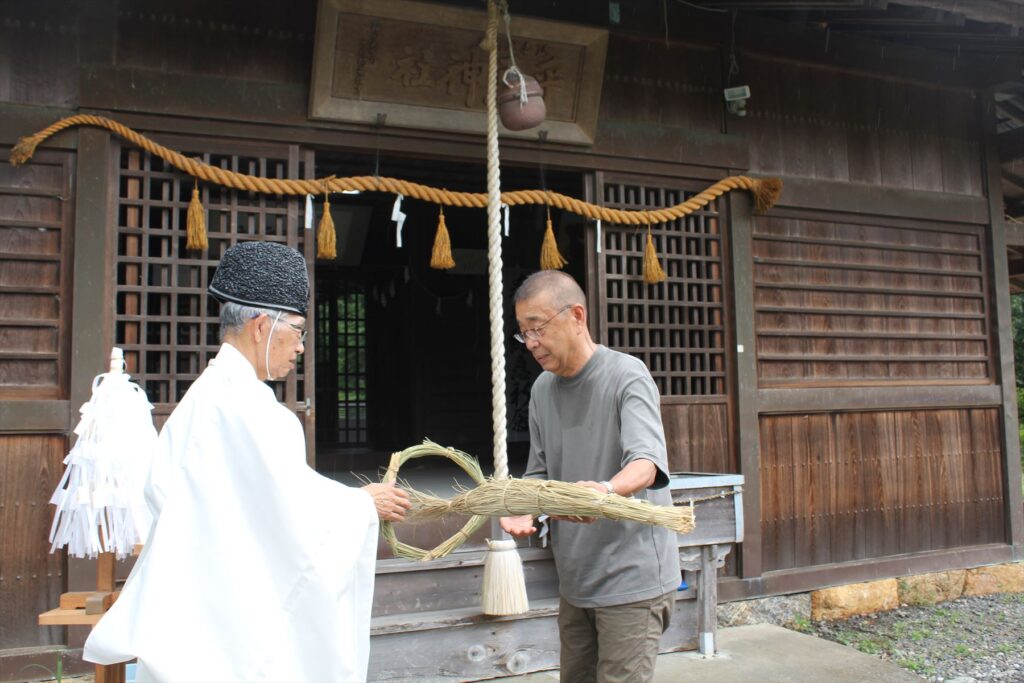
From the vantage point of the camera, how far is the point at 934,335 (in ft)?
23.4

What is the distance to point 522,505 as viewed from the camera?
266 centimetres

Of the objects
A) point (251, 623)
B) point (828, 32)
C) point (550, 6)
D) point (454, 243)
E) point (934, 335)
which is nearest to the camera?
point (251, 623)

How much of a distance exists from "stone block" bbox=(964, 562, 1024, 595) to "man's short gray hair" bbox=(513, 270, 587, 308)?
5951mm

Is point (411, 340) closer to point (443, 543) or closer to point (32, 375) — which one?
point (32, 375)

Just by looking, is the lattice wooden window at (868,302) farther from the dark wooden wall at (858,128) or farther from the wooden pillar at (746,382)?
the dark wooden wall at (858,128)

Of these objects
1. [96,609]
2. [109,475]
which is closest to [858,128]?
[109,475]

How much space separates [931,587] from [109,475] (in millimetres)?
6401

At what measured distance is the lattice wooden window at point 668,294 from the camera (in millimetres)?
6004

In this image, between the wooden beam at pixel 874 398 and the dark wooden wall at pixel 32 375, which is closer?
the dark wooden wall at pixel 32 375

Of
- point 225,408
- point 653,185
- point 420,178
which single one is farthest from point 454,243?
point 225,408

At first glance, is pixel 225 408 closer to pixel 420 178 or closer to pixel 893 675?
pixel 893 675

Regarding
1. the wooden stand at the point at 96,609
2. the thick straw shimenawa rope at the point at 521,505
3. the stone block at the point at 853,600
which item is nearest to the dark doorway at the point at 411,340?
the stone block at the point at 853,600

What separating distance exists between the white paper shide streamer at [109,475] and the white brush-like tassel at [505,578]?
1.63 meters

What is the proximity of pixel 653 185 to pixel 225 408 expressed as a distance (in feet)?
15.1
